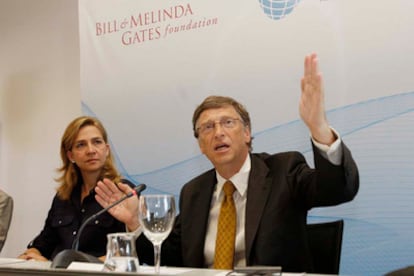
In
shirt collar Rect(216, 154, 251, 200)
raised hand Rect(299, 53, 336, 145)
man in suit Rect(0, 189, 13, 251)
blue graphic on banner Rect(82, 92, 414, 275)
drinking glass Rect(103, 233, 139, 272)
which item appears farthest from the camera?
man in suit Rect(0, 189, 13, 251)

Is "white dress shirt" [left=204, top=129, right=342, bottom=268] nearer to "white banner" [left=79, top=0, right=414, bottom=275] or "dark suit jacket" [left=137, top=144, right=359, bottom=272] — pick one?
"dark suit jacket" [left=137, top=144, right=359, bottom=272]

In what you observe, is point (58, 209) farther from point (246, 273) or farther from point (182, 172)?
point (246, 273)

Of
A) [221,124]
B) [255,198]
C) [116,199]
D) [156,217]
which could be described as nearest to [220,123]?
[221,124]

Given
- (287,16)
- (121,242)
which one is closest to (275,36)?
(287,16)

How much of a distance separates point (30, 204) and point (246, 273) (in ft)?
10.8

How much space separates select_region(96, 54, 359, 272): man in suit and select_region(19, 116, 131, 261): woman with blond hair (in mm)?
621

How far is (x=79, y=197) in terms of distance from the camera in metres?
2.76

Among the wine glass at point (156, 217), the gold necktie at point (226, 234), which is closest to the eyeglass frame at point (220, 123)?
the gold necktie at point (226, 234)

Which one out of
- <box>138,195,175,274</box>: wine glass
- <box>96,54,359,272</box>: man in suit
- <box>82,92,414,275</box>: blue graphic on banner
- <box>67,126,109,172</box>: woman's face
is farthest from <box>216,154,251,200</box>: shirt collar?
<box>67,126,109,172</box>: woman's face

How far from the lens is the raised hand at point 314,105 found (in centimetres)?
162

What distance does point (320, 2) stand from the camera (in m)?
2.72

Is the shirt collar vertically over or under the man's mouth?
under

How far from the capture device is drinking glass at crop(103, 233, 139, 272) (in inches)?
50.3

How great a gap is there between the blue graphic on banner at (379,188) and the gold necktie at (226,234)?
927 millimetres
